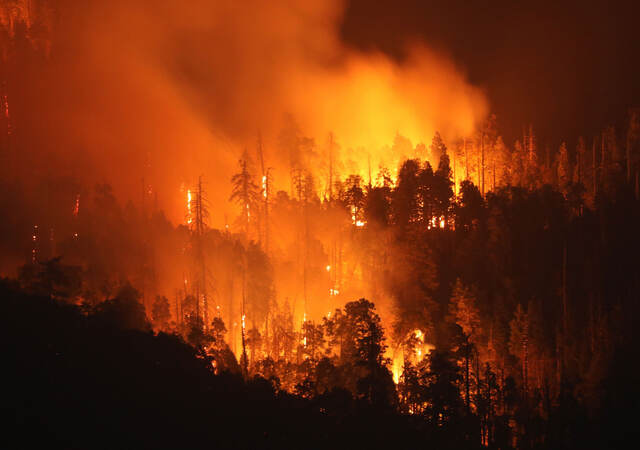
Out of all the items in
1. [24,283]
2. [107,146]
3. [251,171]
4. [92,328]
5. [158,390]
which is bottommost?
[158,390]

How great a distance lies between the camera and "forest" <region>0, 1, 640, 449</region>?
28078 mm

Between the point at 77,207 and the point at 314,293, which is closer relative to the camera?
the point at 314,293

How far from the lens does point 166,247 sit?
7162 cm

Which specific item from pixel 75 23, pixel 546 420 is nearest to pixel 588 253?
pixel 546 420

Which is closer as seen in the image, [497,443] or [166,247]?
[497,443]

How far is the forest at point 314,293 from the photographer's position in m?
28.1

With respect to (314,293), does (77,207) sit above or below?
above

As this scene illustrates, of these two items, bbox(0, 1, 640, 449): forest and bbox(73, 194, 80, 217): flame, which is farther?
bbox(73, 194, 80, 217): flame

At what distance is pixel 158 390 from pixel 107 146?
87130mm

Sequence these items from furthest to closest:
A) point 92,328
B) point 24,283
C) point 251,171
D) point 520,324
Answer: point 251,171, point 520,324, point 24,283, point 92,328

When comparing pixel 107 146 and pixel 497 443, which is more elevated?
pixel 107 146

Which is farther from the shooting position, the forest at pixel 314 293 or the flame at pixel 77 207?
the flame at pixel 77 207

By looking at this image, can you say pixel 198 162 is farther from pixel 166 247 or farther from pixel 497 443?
pixel 497 443

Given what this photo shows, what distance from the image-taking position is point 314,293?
228 ft
